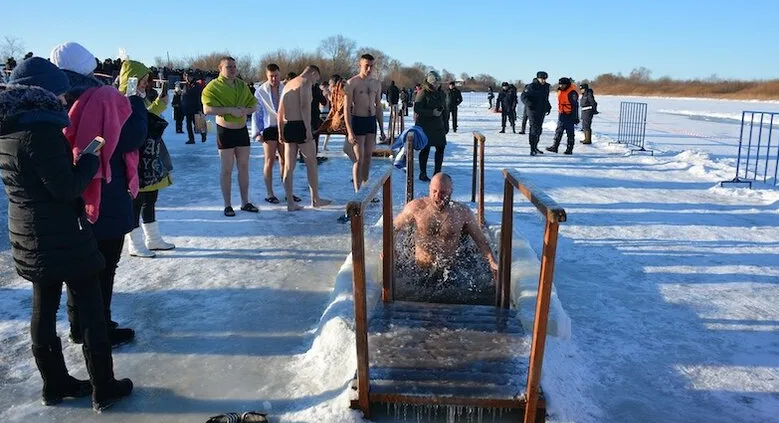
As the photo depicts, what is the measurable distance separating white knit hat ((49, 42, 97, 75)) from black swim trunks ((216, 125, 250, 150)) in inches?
118

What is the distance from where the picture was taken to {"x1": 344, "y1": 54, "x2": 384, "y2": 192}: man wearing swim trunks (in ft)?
21.2

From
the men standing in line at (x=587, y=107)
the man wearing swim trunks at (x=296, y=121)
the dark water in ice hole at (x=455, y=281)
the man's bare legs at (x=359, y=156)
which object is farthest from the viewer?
the men standing in line at (x=587, y=107)

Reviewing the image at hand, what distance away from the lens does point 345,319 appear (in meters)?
3.22

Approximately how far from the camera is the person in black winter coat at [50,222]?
2293mm

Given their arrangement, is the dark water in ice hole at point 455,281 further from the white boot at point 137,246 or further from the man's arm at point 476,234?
the white boot at point 137,246

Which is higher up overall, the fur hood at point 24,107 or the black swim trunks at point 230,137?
the fur hood at point 24,107

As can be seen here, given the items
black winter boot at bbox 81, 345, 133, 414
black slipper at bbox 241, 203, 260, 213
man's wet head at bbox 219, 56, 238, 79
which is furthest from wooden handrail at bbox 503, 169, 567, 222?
black slipper at bbox 241, 203, 260, 213

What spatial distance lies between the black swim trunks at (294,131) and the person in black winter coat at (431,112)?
2.50 metres

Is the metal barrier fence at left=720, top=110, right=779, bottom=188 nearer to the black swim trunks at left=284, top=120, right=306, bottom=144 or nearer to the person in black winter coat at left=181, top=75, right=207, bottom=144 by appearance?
the black swim trunks at left=284, top=120, right=306, bottom=144

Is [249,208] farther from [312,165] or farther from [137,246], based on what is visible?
[137,246]

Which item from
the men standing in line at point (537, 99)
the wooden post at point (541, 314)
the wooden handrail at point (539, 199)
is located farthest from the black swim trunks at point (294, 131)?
the men standing in line at point (537, 99)

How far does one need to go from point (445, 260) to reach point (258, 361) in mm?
1808

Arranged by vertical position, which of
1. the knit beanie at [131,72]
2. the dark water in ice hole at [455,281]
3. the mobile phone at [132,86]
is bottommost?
the dark water in ice hole at [455,281]

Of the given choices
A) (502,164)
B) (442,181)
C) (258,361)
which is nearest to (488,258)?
(442,181)
